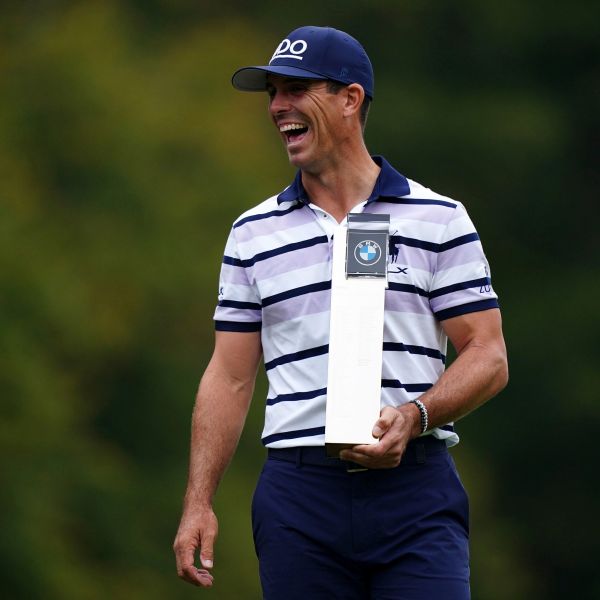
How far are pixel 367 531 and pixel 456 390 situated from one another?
15.4 inches

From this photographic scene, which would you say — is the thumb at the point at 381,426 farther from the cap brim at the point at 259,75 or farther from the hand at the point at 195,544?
the cap brim at the point at 259,75

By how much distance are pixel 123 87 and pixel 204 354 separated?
219 cm

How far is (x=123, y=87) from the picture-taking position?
13711mm

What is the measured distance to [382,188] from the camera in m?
4.56

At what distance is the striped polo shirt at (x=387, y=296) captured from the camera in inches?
173

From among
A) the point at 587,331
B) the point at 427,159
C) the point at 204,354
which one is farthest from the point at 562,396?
the point at 204,354

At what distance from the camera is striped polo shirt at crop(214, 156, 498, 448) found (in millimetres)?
4402

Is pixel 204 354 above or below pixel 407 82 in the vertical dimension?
below

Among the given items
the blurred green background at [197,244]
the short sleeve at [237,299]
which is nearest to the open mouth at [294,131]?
the short sleeve at [237,299]

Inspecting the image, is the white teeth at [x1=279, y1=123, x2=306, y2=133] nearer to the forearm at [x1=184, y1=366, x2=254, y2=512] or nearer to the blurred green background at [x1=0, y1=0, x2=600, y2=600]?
the forearm at [x1=184, y1=366, x2=254, y2=512]

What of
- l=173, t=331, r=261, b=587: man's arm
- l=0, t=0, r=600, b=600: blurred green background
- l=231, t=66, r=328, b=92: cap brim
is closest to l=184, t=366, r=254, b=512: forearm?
l=173, t=331, r=261, b=587: man's arm

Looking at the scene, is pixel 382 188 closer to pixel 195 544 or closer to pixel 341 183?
pixel 341 183

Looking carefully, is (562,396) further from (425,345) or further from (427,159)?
(425,345)

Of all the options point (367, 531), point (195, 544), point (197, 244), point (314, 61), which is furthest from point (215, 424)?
point (197, 244)
